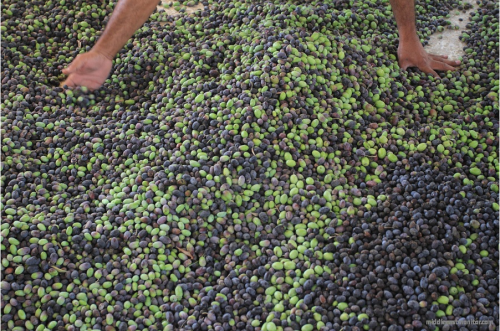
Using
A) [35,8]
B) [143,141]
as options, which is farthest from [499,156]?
[35,8]

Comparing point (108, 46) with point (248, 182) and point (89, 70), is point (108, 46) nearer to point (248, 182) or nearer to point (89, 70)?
point (89, 70)

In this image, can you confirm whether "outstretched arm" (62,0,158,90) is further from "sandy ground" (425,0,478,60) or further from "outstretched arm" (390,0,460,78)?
"sandy ground" (425,0,478,60)

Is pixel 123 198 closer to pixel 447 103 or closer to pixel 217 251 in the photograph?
pixel 217 251

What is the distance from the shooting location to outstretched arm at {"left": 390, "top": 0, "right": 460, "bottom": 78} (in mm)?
3256

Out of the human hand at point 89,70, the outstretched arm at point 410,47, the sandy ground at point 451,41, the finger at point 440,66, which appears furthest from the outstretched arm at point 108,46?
the sandy ground at point 451,41

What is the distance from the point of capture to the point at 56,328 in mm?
2162

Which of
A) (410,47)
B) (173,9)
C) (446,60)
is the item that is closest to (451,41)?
(446,60)

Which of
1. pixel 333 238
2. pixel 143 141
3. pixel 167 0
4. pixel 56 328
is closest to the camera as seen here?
pixel 56 328

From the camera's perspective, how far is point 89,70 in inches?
120

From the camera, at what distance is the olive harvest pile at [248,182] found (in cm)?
221

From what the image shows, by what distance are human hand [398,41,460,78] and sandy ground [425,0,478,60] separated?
0.20 m

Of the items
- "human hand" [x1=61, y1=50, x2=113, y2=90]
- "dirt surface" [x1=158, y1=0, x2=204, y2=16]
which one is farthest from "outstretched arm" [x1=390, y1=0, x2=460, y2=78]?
"human hand" [x1=61, y1=50, x2=113, y2=90]

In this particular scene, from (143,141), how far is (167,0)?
1508mm

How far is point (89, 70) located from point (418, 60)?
1.91 m
